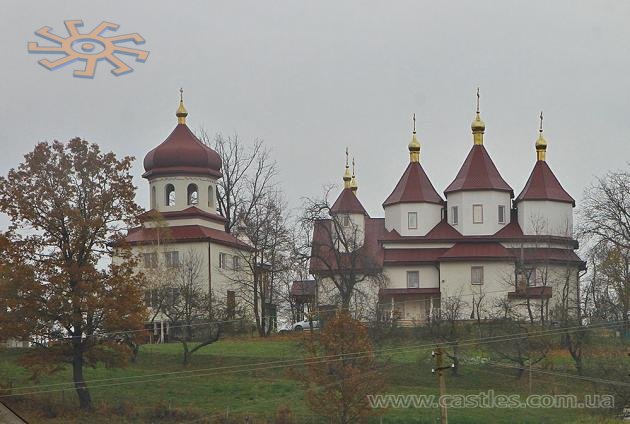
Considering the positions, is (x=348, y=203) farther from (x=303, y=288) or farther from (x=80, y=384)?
(x=80, y=384)

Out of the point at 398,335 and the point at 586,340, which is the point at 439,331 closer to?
the point at 398,335

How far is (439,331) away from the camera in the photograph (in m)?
54.2

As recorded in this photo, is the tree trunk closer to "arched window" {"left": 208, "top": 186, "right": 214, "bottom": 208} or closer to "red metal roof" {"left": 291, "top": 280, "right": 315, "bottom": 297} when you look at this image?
"red metal roof" {"left": 291, "top": 280, "right": 315, "bottom": 297}

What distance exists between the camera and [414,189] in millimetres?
69812

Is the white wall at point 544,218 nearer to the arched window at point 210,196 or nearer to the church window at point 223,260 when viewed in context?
the church window at point 223,260

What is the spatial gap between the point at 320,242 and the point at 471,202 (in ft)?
28.3

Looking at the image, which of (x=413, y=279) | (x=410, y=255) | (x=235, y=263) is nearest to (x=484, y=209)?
(x=410, y=255)

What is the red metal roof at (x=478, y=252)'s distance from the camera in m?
66.6

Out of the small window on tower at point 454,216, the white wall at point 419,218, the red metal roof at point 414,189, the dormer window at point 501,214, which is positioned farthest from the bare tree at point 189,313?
the dormer window at point 501,214

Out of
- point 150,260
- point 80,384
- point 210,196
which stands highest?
point 210,196

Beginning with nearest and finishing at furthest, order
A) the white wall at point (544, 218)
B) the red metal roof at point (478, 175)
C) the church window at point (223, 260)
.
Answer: the white wall at point (544, 218) < the church window at point (223, 260) < the red metal roof at point (478, 175)

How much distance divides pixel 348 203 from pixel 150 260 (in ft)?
33.2

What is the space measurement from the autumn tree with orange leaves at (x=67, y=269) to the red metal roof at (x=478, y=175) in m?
25.9

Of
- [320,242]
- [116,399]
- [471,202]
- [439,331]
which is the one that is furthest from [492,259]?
[116,399]
